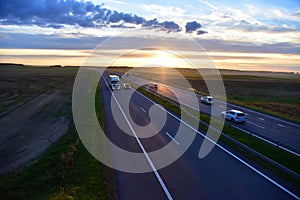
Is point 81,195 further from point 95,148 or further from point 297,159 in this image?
point 297,159

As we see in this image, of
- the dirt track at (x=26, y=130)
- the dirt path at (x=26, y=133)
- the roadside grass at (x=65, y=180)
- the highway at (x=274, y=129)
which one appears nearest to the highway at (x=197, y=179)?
the roadside grass at (x=65, y=180)

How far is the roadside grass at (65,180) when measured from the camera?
12.5 meters

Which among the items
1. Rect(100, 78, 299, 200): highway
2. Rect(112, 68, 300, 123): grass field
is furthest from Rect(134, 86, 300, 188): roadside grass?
Rect(112, 68, 300, 123): grass field

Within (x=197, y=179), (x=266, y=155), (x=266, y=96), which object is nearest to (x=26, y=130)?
(x=197, y=179)

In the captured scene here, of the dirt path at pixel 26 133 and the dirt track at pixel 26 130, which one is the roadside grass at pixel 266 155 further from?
the dirt track at pixel 26 130

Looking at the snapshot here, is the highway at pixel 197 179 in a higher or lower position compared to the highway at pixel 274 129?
higher

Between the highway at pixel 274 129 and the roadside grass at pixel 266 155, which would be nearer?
the roadside grass at pixel 266 155

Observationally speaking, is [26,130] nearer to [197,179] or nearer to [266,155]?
[197,179]

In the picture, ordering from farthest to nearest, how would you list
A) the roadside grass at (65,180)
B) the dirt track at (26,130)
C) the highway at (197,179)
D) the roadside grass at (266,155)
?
the dirt track at (26,130)
the roadside grass at (266,155)
the roadside grass at (65,180)
the highway at (197,179)

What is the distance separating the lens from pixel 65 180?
1424cm

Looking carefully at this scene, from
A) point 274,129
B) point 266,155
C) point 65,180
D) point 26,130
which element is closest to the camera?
point 65,180

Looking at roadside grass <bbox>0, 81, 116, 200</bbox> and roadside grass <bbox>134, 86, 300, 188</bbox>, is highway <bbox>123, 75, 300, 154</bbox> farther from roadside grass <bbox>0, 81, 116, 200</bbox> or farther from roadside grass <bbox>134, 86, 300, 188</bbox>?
roadside grass <bbox>0, 81, 116, 200</bbox>

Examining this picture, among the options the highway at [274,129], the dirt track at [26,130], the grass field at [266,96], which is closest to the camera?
the highway at [274,129]

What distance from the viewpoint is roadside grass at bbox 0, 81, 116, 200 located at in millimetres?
12503
